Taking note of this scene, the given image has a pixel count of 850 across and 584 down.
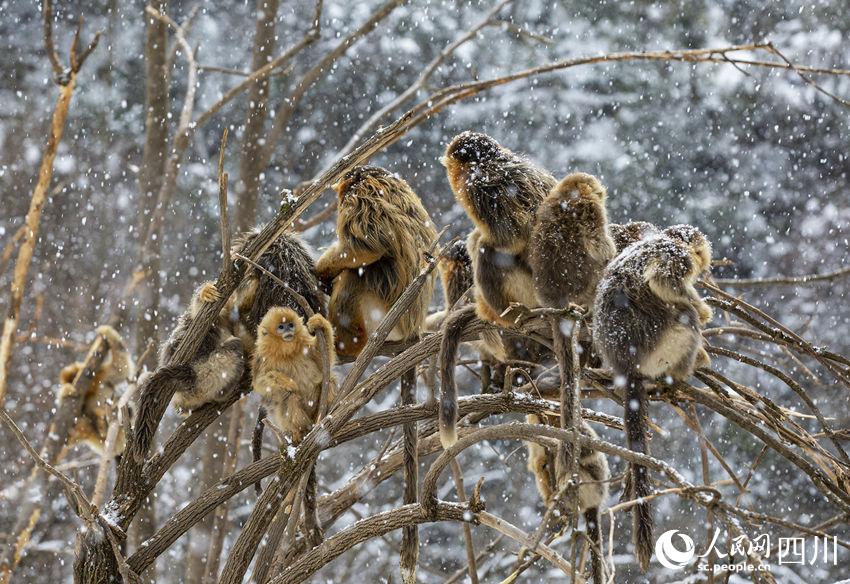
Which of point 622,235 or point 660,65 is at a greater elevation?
point 660,65

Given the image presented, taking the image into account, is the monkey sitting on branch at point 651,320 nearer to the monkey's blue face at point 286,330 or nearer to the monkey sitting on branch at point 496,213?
the monkey sitting on branch at point 496,213

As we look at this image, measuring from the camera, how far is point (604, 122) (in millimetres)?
10148

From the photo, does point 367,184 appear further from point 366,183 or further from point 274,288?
point 274,288

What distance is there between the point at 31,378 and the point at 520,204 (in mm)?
7727

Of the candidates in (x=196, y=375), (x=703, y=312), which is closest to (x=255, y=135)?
(x=196, y=375)

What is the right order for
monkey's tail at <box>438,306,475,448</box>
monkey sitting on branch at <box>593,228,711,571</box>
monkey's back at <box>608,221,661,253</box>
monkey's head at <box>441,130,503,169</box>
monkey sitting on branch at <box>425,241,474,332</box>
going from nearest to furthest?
monkey's tail at <box>438,306,475,448</box> → monkey sitting on branch at <box>593,228,711,571</box> → monkey's head at <box>441,130,503,169</box> → monkey's back at <box>608,221,661,253</box> → monkey sitting on branch at <box>425,241,474,332</box>

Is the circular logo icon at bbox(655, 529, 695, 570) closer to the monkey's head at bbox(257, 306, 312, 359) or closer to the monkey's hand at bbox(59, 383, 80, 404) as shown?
the monkey's head at bbox(257, 306, 312, 359)

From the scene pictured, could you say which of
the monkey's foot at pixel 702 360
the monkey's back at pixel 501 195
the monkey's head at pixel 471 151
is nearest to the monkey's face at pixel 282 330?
the monkey's back at pixel 501 195

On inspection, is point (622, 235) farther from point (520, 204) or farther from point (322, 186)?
point (322, 186)

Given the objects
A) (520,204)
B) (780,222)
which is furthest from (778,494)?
(520,204)

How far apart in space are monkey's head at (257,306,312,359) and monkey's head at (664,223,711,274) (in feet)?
5.19

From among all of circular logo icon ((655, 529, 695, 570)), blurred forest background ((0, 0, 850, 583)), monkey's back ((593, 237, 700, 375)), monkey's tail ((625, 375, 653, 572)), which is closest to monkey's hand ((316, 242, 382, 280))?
monkey's back ((593, 237, 700, 375))

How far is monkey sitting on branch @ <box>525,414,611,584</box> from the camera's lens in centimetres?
264

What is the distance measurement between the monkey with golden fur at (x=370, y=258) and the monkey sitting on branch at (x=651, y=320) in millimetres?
1300
